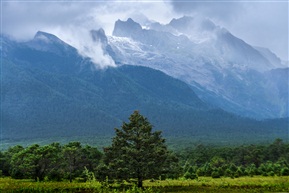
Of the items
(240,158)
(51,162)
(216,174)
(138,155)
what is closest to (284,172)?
(216,174)

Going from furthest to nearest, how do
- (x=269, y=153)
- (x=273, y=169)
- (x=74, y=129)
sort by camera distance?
(x=74, y=129) → (x=269, y=153) → (x=273, y=169)

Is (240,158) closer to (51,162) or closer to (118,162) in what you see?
(51,162)

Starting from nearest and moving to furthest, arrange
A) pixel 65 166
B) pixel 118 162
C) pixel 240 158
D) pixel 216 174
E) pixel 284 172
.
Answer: pixel 118 162 < pixel 65 166 < pixel 284 172 < pixel 216 174 < pixel 240 158

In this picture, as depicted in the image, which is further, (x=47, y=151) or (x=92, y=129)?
(x=92, y=129)

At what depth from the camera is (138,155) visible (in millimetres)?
35344

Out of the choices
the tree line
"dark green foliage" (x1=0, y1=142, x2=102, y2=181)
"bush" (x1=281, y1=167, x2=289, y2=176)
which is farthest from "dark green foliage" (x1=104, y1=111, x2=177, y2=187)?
"bush" (x1=281, y1=167, x2=289, y2=176)

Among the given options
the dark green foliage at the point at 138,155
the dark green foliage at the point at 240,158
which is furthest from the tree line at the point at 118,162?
the dark green foliage at the point at 240,158

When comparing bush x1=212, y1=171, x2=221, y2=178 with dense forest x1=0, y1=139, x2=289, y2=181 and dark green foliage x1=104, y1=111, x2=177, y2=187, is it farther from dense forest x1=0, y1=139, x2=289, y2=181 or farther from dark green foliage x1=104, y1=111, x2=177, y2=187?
dark green foliage x1=104, y1=111, x2=177, y2=187

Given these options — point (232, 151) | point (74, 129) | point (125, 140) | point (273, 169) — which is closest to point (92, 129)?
point (74, 129)

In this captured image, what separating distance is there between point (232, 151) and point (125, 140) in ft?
188

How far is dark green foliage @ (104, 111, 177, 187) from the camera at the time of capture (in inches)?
1375

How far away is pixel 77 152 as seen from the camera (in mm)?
49375

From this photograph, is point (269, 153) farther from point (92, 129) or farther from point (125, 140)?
point (92, 129)

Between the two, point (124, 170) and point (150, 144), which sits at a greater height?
point (150, 144)
